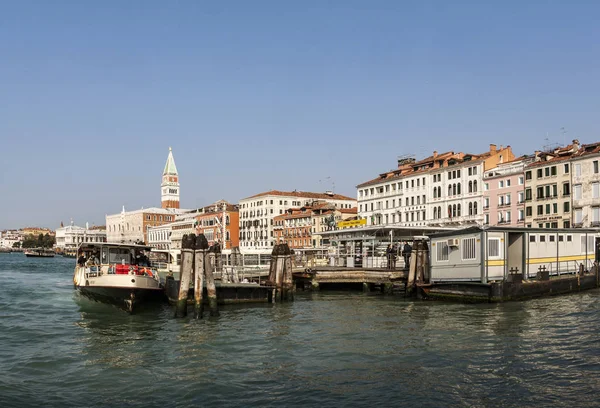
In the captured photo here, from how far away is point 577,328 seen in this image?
65.9 ft

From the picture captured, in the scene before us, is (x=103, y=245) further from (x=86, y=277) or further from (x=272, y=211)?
(x=272, y=211)

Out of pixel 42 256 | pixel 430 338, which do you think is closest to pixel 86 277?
pixel 430 338

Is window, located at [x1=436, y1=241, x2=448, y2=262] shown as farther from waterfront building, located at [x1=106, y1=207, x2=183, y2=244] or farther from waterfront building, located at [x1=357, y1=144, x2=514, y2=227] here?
waterfront building, located at [x1=106, y1=207, x2=183, y2=244]

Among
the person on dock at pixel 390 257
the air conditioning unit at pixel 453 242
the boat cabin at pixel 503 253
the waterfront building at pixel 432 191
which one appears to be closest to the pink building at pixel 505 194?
the waterfront building at pixel 432 191

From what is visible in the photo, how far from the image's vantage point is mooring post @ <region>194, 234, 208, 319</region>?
24.5 metres

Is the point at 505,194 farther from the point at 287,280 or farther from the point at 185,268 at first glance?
the point at 185,268

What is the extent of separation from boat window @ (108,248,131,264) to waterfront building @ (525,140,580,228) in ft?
135

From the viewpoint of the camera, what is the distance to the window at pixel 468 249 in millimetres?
28656

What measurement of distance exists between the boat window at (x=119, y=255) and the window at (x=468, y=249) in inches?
694

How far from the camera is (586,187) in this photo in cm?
5703

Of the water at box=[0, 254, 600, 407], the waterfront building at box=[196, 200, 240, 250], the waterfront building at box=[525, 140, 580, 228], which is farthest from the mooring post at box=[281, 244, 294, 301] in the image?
the waterfront building at box=[196, 200, 240, 250]

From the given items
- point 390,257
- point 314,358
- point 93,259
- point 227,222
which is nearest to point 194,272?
point 314,358

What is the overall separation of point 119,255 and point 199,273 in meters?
11.4

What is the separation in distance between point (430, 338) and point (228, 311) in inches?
427
